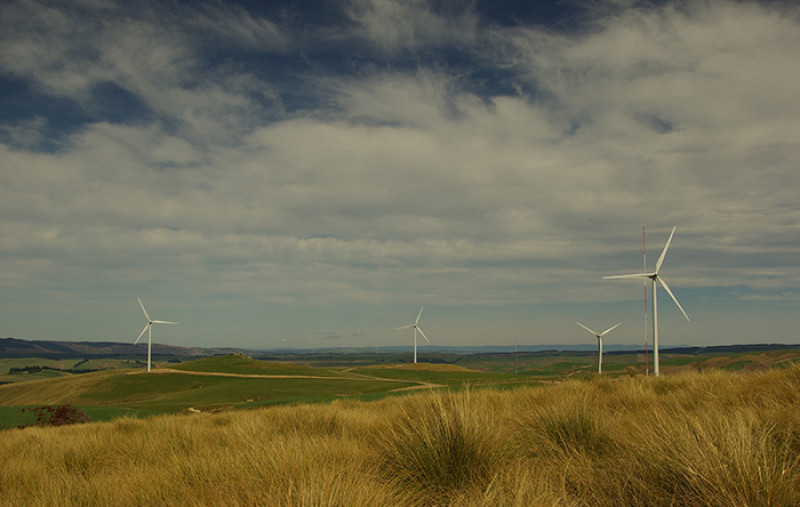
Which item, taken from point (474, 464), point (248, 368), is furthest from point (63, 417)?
point (248, 368)

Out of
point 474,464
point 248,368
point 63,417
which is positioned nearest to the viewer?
point 474,464

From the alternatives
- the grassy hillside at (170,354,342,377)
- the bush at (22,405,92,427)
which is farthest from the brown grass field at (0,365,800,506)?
the grassy hillside at (170,354,342,377)

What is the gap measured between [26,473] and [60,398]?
77818 millimetres

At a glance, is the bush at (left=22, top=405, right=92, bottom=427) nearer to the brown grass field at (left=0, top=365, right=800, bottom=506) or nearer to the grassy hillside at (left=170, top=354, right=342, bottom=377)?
the brown grass field at (left=0, top=365, right=800, bottom=506)

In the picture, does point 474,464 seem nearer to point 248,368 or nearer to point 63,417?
point 63,417

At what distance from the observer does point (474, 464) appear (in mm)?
5777

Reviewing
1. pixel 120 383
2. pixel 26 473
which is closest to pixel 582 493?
pixel 26 473

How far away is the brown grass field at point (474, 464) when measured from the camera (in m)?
4.09

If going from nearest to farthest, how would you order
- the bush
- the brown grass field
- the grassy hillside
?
the brown grass field → the bush → the grassy hillside

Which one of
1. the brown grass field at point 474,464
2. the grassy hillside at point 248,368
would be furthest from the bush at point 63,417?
the grassy hillside at point 248,368

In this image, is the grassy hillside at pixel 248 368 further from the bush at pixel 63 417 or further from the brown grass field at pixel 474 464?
the brown grass field at pixel 474 464

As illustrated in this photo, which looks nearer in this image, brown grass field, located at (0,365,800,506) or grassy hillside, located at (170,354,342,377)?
brown grass field, located at (0,365,800,506)

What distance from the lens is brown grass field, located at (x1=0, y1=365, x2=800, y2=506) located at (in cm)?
409

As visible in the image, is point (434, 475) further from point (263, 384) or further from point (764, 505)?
point (263, 384)
